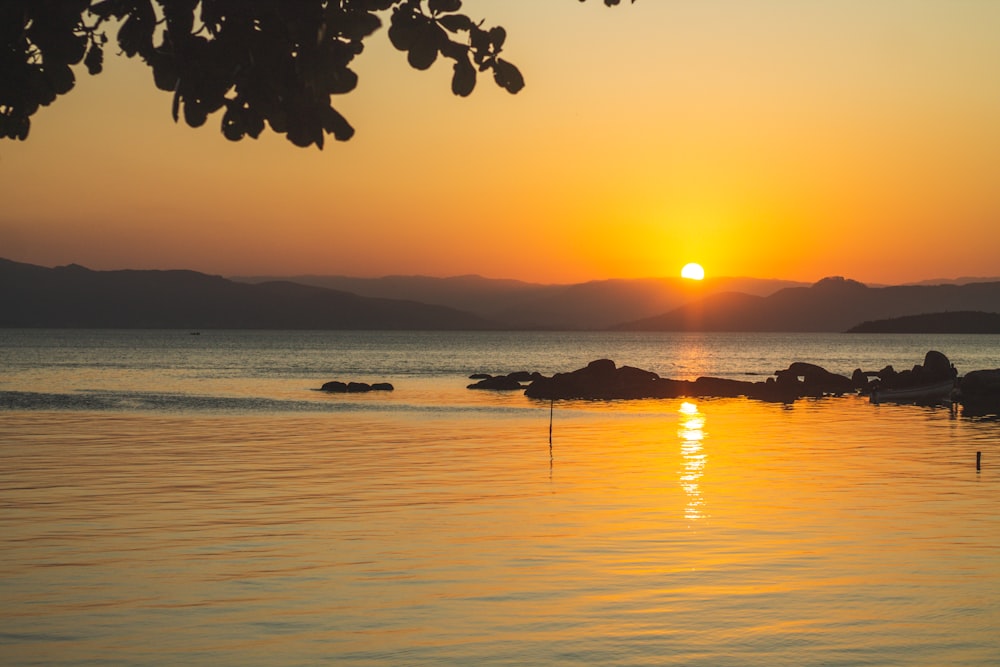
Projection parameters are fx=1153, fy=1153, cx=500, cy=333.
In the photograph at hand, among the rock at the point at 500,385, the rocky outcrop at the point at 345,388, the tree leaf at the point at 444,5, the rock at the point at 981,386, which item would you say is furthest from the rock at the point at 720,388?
the tree leaf at the point at 444,5

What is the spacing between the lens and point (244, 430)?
4359cm

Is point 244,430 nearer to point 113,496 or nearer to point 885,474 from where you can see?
point 113,496

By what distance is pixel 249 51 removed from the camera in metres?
5.57

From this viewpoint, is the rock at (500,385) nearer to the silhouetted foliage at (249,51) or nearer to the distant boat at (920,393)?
the distant boat at (920,393)

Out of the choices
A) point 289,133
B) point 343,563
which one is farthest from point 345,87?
point 343,563

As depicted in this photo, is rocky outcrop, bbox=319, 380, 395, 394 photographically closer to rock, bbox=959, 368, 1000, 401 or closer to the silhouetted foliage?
rock, bbox=959, 368, 1000, 401

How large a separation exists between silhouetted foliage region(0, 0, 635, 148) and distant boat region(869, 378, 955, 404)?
61089 mm

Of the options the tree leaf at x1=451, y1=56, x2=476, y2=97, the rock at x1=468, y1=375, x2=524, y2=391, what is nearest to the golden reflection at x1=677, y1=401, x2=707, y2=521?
the tree leaf at x1=451, y1=56, x2=476, y2=97

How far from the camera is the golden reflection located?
23500 millimetres

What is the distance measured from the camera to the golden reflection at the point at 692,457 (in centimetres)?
2350

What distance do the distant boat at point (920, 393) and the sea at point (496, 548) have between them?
21.8 metres

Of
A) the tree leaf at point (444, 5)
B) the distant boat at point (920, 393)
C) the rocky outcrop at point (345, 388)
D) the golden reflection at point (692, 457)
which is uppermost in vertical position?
the tree leaf at point (444, 5)

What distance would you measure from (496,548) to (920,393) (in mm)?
50868

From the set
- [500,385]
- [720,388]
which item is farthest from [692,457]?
[500,385]
